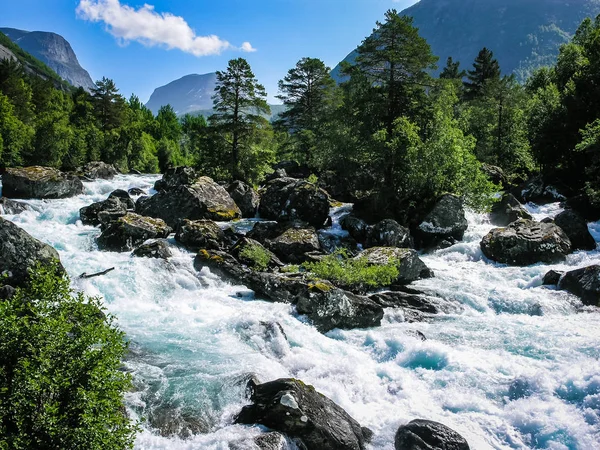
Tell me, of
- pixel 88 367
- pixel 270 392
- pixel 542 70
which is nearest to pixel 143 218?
pixel 270 392

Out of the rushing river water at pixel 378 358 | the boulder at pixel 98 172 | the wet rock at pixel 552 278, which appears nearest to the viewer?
the rushing river water at pixel 378 358

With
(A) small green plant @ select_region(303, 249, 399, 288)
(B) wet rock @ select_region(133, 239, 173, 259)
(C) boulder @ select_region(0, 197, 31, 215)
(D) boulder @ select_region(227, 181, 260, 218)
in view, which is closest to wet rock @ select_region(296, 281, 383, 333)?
(A) small green plant @ select_region(303, 249, 399, 288)

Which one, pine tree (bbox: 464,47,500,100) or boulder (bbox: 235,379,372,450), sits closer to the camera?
boulder (bbox: 235,379,372,450)

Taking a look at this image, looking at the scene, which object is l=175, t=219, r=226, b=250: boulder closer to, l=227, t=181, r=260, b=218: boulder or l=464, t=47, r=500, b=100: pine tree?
l=227, t=181, r=260, b=218: boulder

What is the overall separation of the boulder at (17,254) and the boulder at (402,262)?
1449cm

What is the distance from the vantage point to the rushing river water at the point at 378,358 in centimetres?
979

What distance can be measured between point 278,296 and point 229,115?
24922mm

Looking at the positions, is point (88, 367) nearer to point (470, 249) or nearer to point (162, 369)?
point (162, 369)

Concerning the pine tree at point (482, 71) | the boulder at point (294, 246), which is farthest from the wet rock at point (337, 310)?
the pine tree at point (482, 71)

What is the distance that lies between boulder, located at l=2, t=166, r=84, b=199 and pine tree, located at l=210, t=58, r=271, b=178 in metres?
13.9

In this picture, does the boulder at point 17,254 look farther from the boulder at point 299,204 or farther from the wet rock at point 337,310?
the boulder at point 299,204

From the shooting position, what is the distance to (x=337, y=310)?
50.9 feet

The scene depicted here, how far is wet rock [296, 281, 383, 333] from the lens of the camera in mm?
15391

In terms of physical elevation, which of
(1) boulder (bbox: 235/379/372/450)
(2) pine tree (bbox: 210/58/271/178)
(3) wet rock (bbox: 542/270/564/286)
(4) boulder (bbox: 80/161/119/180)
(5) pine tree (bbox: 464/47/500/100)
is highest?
(5) pine tree (bbox: 464/47/500/100)
